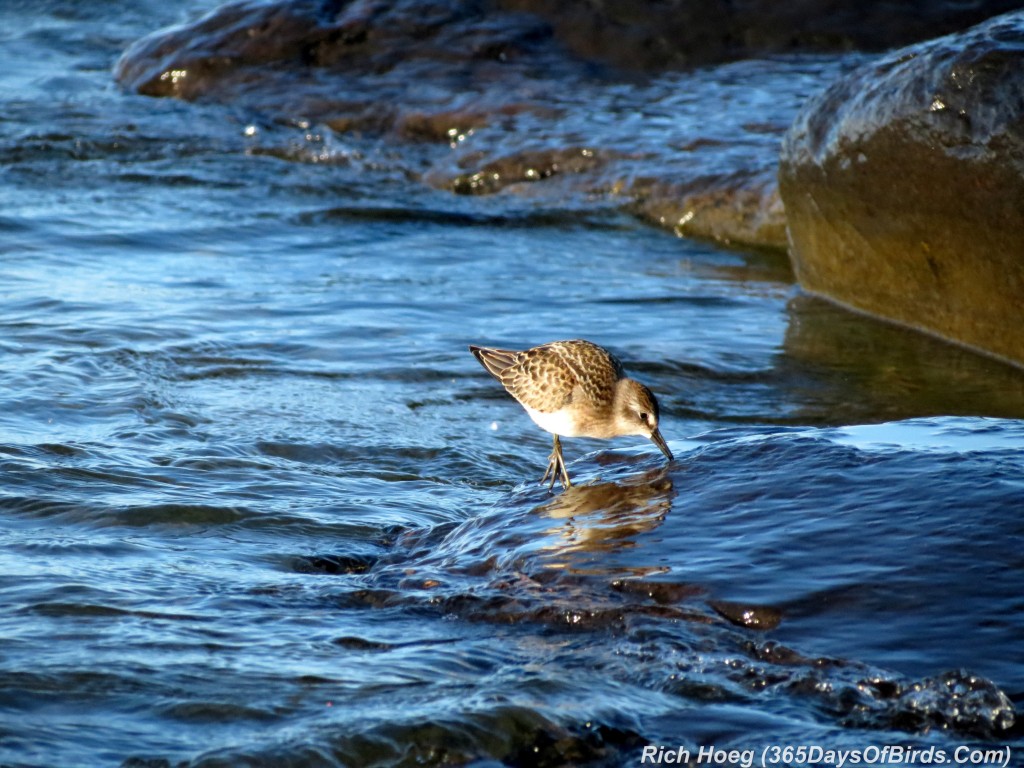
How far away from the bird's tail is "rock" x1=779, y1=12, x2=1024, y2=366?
2.78m

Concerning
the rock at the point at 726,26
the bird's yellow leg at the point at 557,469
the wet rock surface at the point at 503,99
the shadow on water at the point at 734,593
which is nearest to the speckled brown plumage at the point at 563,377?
the bird's yellow leg at the point at 557,469

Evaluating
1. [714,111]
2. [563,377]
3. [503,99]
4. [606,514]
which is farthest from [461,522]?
[503,99]

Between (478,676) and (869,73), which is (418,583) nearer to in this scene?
(478,676)

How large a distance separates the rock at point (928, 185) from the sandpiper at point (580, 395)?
260 centimetres

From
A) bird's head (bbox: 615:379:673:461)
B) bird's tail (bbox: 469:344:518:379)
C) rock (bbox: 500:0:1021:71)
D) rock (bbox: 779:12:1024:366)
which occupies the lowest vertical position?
bird's head (bbox: 615:379:673:461)

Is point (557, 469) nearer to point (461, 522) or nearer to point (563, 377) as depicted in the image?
point (563, 377)

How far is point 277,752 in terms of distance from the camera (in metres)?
3.66

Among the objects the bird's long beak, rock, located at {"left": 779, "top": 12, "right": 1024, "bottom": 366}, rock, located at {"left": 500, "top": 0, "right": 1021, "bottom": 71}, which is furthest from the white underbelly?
rock, located at {"left": 500, "top": 0, "right": 1021, "bottom": 71}

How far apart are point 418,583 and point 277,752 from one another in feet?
3.99

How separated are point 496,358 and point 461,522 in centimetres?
140

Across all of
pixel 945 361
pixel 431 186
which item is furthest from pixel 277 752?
pixel 431 186

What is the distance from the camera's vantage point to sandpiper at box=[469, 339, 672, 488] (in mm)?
5863

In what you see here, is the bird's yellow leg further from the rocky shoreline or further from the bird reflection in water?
the rocky shoreline

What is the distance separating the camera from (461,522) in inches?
213
